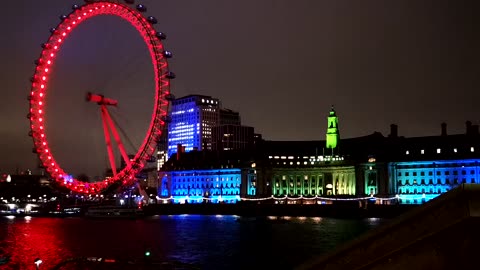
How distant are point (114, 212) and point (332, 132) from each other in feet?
185

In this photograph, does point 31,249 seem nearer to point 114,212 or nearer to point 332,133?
point 114,212

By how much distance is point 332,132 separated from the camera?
149 metres

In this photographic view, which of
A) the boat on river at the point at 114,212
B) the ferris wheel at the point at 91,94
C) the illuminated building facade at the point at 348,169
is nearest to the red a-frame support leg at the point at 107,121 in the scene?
the ferris wheel at the point at 91,94

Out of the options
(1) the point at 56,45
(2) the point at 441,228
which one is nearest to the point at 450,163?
(1) the point at 56,45

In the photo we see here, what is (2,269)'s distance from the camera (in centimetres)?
4081

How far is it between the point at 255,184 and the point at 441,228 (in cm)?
14983

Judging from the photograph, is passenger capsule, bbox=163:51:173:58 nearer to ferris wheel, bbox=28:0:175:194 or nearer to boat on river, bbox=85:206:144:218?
ferris wheel, bbox=28:0:175:194

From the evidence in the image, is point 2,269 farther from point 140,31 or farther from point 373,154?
point 373,154

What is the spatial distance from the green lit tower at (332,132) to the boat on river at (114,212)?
5054 centimetres

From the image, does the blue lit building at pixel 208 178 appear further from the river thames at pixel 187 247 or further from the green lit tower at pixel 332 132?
the river thames at pixel 187 247

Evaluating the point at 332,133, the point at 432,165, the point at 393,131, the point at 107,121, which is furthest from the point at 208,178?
the point at 107,121

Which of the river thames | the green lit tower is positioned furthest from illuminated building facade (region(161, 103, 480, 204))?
the river thames

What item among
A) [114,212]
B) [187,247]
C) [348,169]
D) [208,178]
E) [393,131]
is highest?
[393,131]

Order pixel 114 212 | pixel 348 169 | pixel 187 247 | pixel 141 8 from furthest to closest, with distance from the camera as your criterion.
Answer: pixel 348 169 < pixel 114 212 < pixel 141 8 < pixel 187 247
